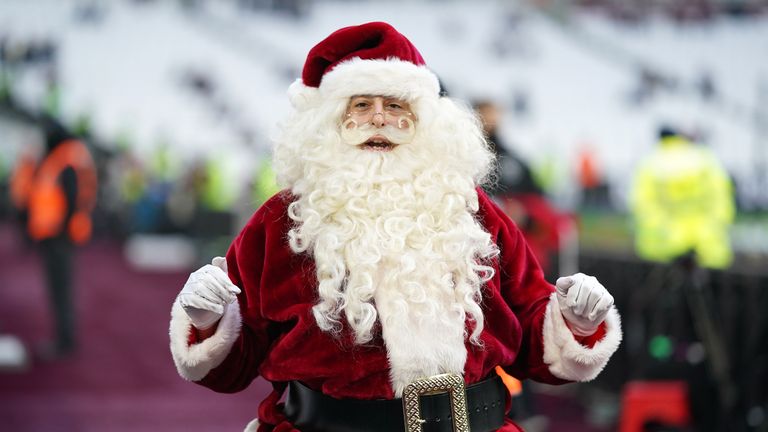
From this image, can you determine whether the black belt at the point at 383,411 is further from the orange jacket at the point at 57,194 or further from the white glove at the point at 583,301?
the orange jacket at the point at 57,194

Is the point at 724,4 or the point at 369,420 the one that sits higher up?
the point at 724,4

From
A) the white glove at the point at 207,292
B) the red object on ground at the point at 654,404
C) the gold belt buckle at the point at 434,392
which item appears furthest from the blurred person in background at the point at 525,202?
the white glove at the point at 207,292

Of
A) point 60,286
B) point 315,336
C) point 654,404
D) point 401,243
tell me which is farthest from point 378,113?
point 60,286

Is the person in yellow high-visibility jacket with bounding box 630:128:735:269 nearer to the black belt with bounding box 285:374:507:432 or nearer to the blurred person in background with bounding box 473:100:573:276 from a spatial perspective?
the blurred person in background with bounding box 473:100:573:276

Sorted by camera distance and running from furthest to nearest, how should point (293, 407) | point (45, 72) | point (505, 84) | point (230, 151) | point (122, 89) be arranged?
point (505, 84) → point (230, 151) → point (122, 89) → point (45, 72) → point (293, 407)

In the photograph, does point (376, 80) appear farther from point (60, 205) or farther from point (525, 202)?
point (60, 205)

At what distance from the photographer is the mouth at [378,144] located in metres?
2.46

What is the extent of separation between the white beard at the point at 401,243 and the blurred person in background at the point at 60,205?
15.4ft

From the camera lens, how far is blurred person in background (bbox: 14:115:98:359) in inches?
269

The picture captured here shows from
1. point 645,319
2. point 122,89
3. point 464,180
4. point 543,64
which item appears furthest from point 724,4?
point 464,180

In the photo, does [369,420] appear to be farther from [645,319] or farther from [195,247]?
[195,247]

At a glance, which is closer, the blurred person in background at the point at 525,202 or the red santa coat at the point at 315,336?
the red santa coat at the point at 315,336

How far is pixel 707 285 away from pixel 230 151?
8967 mm

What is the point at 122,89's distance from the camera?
41.6 feet
